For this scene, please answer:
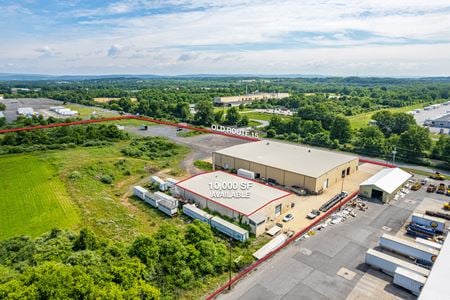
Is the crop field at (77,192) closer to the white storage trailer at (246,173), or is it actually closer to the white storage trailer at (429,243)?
the white storage trailer at (246,173)

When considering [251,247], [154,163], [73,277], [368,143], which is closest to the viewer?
[73,277]

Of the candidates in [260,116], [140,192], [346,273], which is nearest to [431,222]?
[346,273]

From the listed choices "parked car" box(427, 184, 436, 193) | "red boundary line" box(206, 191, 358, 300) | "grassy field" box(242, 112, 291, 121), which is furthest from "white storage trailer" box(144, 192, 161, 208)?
"grassy field" box(242, 112, 291, 121)

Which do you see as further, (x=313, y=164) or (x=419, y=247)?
(x=313, y=164)

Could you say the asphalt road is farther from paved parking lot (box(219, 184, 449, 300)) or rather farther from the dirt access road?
the dirt access road

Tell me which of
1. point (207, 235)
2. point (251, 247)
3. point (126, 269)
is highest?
point (126, 269)

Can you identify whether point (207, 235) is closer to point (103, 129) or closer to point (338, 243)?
point (338, 243)

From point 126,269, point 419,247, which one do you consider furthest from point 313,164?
point 126,269
